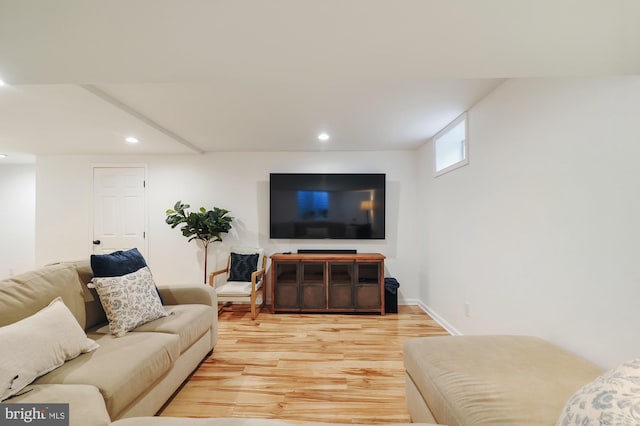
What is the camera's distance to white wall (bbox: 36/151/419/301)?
423 cm

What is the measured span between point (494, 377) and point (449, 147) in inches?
108

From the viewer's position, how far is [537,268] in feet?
5.86

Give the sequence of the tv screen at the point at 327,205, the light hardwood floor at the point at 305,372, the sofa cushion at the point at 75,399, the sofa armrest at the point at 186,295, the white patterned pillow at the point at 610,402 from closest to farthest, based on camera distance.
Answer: the white patterned pillow at the point at 610,402, the sofa cushion at the point at 75,399, the light hardwood floor at the point at 305,372, the sofa armrest at the point at 186,295, the tv screen at the point at 327,205

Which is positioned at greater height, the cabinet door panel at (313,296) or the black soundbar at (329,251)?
the black soundbar at (329,251)

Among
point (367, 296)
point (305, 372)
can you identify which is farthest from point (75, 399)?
point (367, 296)

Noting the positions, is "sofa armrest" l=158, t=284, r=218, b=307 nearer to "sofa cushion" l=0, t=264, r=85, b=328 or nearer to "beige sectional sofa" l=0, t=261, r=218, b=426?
"beige sectional sofa" l=0, t=261, r=218, b=426

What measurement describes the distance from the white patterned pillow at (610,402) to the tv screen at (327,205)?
3.17 metres

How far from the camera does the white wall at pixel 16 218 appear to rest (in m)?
4.91

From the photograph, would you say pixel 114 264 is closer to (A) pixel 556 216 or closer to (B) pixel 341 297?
(B) pixel 341 297

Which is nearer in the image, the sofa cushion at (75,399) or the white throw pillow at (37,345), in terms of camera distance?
the sofa cushion at (75,399)

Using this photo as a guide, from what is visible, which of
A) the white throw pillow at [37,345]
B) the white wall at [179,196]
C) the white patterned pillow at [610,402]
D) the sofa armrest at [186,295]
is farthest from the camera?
the white wall at [179,196]

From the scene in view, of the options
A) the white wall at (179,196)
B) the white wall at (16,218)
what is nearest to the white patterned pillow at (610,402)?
the white wall at (179,196)

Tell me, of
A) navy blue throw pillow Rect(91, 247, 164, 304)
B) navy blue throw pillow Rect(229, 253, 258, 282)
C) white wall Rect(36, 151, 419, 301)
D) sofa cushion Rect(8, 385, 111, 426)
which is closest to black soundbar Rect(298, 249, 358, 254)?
white wall Rect(36, 151, 419, 301)

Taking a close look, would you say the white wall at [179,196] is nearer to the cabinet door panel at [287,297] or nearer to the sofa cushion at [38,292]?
the cabinet door panel at [287,297]
